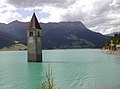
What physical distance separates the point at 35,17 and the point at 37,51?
11240 mm

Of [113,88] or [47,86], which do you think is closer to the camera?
[47,86]

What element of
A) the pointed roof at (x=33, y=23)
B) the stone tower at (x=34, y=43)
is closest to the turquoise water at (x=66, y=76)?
the stone tower at (x=34, y=43)

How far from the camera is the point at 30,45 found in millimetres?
72500

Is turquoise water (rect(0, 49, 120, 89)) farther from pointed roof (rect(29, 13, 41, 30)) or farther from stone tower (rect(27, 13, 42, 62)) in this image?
pointed roof (rect(29, 13, 41, 30))

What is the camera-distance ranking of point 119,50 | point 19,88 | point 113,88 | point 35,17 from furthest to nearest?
1. point 119,50
2. point 35,17
3. point 19,88
4. point 113,88

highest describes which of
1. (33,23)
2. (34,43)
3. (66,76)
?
(33,23)

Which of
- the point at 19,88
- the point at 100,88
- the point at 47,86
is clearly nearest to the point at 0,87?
the point at 19,88

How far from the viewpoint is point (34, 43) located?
72.2 meters

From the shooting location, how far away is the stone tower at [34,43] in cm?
7125

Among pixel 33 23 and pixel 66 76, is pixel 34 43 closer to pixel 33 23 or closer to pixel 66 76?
pixel 33 23

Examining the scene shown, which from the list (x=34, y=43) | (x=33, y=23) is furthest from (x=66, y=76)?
(x=33, y=23)

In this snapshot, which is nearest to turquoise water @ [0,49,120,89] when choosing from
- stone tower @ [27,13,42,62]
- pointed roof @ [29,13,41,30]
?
stone tower @ [27,13,42,62]

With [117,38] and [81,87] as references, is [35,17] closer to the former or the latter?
[81,87]

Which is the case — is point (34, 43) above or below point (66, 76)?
above
